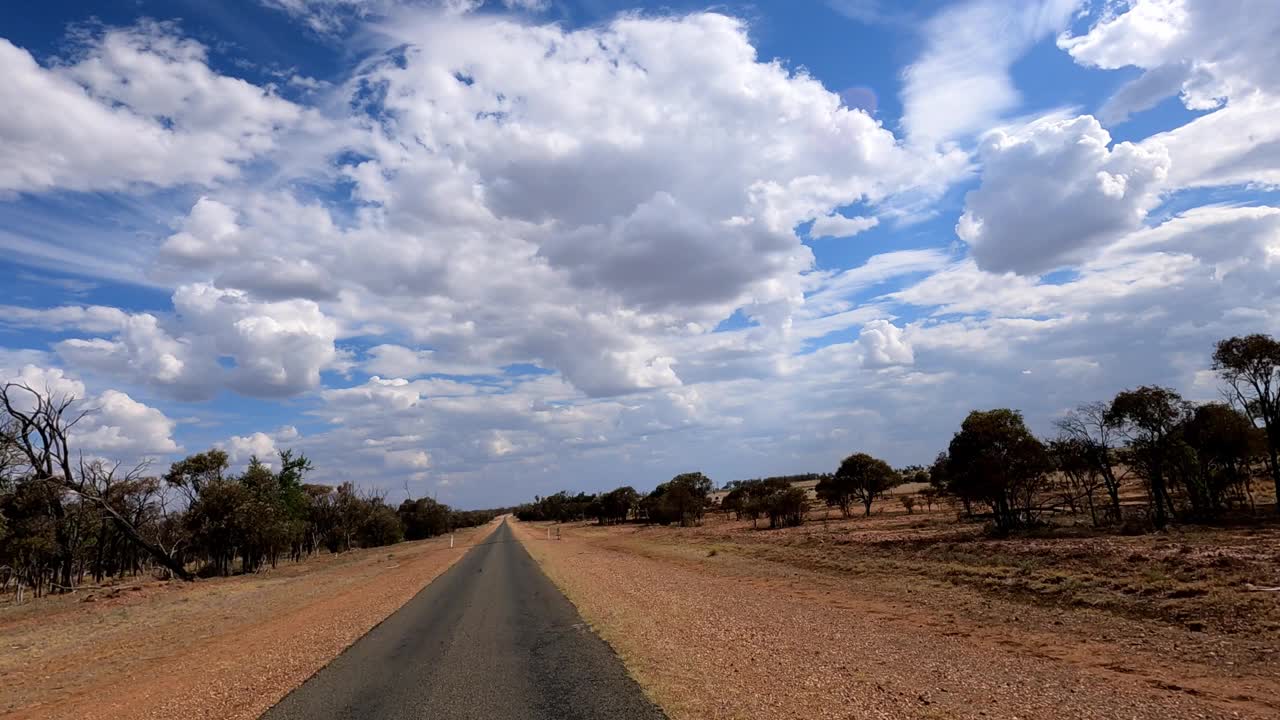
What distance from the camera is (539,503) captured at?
621 ft

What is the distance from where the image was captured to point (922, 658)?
12.1 meters

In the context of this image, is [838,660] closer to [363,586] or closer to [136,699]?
[136,699]

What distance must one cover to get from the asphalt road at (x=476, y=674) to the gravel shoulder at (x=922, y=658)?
2.40 ft

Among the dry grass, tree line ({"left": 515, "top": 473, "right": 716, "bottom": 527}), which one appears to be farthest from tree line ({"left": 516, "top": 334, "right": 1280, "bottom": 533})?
tree line ({"left": 515, "top": 473, "right": 716, "bottom": 527})

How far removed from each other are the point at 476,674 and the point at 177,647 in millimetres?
12183

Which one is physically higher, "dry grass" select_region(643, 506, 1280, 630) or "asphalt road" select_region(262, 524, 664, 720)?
"asphalt road" select_region(262, 524, 664, 720)

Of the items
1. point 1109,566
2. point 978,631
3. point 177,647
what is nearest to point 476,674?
point 978,631

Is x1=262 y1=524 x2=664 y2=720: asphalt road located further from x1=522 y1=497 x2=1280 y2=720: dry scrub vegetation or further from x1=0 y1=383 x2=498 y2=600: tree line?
x1=0 y1=383 x2=498 y2=600: tree line

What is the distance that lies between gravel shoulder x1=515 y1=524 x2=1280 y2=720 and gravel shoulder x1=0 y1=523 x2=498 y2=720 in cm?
698

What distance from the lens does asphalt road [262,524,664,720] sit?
32.5ft

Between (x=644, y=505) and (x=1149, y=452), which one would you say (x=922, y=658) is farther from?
(x=644, y=505)

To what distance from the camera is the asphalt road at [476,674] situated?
32.5ft

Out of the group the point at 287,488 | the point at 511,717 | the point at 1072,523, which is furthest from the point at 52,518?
the point at 1072,523

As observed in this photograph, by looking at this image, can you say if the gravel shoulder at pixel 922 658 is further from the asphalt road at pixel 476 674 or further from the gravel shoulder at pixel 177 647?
the gravel shoulder at pixel 177 647
